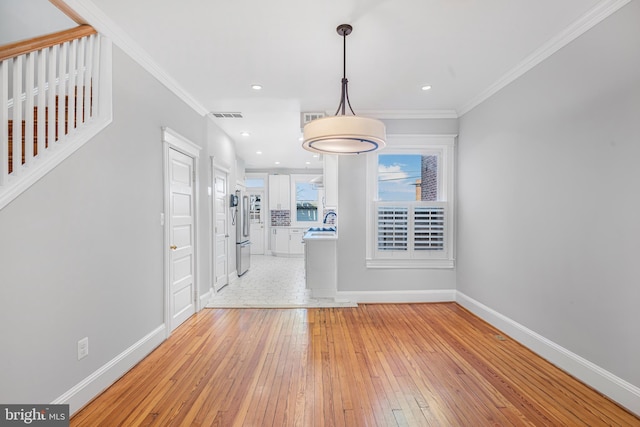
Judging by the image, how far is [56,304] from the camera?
185cm

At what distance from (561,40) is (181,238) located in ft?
14.0

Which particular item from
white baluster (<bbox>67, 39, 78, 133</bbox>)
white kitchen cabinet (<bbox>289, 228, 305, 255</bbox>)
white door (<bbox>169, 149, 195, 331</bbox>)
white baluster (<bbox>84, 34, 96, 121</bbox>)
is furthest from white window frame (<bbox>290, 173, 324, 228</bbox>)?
white baluster (<bbox>67, 39, 78, 133</bbox>)

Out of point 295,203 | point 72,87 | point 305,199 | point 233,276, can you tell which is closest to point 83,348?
point 72,87

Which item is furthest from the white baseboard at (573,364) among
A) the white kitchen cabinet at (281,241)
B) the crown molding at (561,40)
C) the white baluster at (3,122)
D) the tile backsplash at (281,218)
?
the tile backsplash at (281,218)

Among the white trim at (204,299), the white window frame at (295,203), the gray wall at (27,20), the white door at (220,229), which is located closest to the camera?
the gray wall at (27,20)

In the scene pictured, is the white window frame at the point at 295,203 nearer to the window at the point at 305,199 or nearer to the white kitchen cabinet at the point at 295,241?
the window at the point at 305,199

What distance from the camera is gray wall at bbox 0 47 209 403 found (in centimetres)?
163

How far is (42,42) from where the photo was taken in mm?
1783

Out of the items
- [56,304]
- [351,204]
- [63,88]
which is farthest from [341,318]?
[63,88]

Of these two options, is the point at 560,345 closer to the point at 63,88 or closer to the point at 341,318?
the point at 341,318

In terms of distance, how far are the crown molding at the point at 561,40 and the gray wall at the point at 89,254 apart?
3.70 metres

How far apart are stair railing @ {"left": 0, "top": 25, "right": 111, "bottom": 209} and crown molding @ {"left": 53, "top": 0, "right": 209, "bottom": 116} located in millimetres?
82

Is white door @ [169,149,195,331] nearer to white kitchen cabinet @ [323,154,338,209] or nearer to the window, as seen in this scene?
white kitchen cabinet @ [323,154,338,209]

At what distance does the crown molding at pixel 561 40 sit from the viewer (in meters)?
2.11
